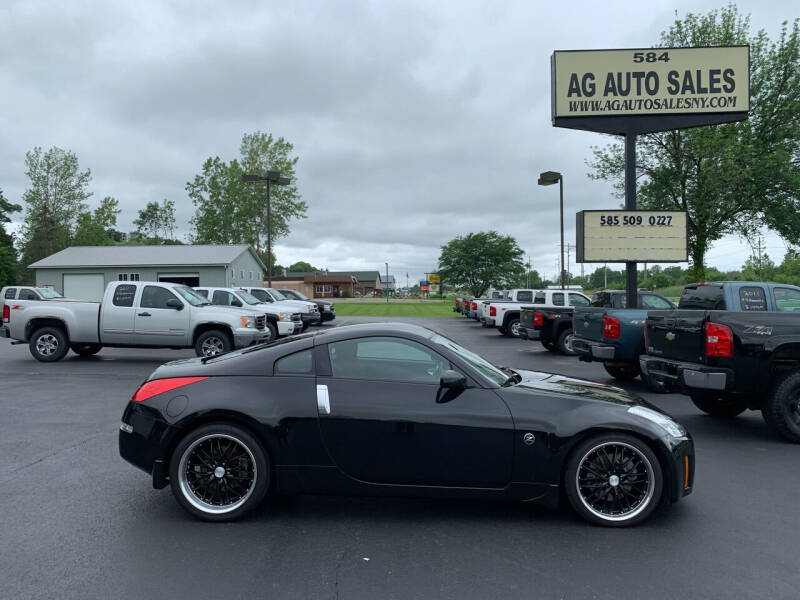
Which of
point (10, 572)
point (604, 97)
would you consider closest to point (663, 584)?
point (10, 572)

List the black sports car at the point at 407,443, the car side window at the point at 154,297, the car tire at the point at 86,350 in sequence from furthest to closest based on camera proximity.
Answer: the car tire at the point at 86,350 → the car side window at the point at 154,297 → the black sports car at the point at 407,443

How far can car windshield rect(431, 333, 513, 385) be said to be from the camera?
445 centimetres

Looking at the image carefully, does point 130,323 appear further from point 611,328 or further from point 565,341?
point 565,341

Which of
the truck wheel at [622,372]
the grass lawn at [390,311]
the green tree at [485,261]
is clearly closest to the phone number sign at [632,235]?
the truck wheel at [622,372]

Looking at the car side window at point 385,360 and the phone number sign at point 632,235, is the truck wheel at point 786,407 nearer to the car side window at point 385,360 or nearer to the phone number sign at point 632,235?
the car side window at point 385,360

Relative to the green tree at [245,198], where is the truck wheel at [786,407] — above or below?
below

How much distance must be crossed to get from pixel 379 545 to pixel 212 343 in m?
10.2

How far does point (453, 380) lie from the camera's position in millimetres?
4129

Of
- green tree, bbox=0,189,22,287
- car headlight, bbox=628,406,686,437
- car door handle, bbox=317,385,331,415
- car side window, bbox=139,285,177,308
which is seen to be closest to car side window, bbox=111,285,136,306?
car side window, bbox=139,285,177,308

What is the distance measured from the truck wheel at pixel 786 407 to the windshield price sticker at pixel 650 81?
9.17 m

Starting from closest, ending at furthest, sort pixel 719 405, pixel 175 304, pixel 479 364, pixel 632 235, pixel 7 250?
pixel 479 364, pixel 719 405, pixel 175 304, pixel 632 235, pixel 7 250

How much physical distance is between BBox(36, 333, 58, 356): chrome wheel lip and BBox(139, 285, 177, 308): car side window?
91.7 inches

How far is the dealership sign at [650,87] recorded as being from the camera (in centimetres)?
1391

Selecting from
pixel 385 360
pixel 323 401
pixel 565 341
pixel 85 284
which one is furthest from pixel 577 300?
pixel 85 284
